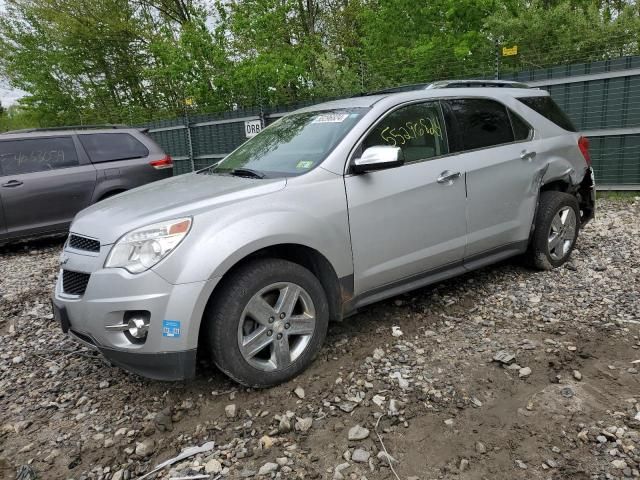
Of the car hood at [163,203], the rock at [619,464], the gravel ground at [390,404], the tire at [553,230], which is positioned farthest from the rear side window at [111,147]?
the rock at [619,464]

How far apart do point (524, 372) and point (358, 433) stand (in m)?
1.19

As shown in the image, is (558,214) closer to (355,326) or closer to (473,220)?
(473,220)

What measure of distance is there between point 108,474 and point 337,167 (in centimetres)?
220

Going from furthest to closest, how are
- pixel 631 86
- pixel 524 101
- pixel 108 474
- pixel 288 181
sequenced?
pixel 631 86 → pixel 524 101 → pixel 288 181 → pixel 108 474

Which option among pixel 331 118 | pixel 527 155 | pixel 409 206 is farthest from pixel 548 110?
pixel 331 118

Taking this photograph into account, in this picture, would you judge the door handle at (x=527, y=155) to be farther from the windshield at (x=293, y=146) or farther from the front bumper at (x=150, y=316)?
the front bumper at (x=150, y=316)

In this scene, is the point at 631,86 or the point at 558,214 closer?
the point at 558,214

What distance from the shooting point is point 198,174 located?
405cm

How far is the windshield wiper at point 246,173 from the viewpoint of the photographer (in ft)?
11.2

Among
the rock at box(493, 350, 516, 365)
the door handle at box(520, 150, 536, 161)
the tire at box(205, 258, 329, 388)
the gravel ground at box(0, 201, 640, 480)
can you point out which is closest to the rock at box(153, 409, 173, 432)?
the gravel ground at box(0, 201, 640, 480)

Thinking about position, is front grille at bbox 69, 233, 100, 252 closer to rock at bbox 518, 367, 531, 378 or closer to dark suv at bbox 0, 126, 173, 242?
rock at bbox 518, 367, 531, 378

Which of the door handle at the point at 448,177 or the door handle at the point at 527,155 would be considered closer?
the door handle at the point at 448,177

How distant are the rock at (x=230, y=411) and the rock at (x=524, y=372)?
176 centimetres

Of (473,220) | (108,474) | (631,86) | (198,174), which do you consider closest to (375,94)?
(473,220)
